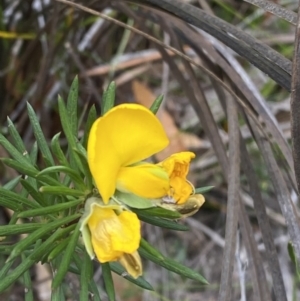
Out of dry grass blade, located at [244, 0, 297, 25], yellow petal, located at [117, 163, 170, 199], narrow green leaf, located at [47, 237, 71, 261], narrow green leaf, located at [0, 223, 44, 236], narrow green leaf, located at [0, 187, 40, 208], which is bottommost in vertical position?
narrow green leaf, located at [0, 223, 44, 236]

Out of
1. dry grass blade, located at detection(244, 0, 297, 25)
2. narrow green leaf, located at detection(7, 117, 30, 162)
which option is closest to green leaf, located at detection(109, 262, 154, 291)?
narrow green leaf, located at detection(7, 117, 30, 162)

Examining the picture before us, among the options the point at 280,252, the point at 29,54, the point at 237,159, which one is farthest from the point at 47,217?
the point at 280,252

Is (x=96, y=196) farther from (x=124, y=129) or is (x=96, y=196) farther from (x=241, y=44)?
(x=241, y=44)

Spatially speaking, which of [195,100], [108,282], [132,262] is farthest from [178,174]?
[195,100]

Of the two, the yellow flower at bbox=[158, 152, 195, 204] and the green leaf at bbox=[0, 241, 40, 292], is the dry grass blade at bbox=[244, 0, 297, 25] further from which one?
the green leaf at bbox=[0, 241, 40, 292]

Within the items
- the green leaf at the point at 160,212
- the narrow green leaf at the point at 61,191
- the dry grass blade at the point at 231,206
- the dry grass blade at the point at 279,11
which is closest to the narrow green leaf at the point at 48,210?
the narrow green leaf at the point at 61,191

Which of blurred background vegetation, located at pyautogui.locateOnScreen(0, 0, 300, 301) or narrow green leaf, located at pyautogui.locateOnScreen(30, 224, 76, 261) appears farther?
blurred background vegetation, located at pyautogui.locateOnScreen(0, 0, 300, 301)

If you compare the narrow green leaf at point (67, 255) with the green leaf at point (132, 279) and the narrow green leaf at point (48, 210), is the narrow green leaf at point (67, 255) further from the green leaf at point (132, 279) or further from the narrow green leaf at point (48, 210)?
the green leaf at point (132, 279)

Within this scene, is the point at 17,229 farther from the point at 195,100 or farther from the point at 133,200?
the point at 195,100
